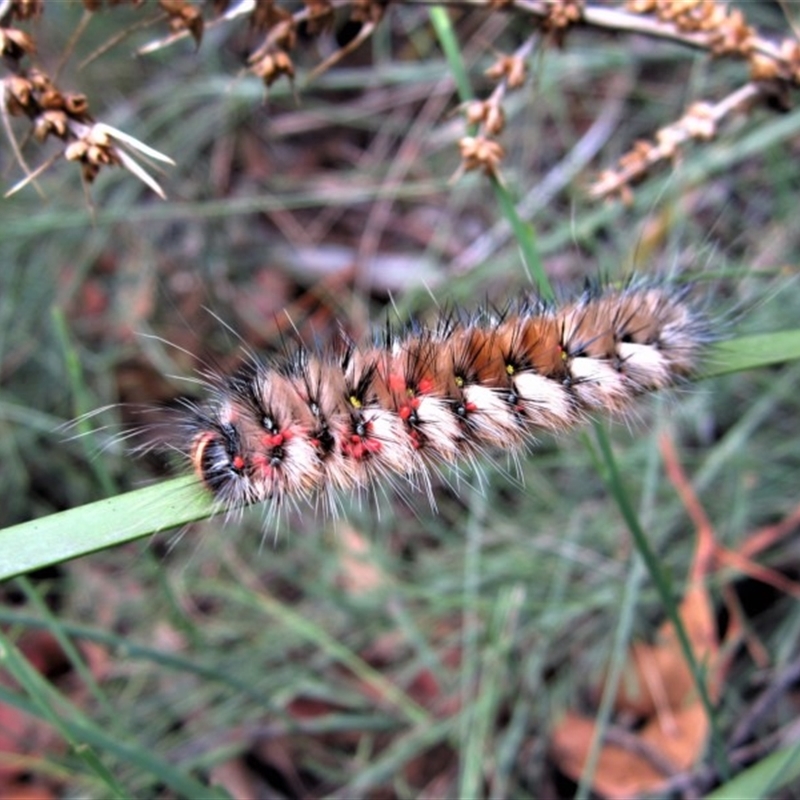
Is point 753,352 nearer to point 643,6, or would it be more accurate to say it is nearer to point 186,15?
point 643,6

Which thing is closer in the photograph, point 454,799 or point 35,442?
point 454,799

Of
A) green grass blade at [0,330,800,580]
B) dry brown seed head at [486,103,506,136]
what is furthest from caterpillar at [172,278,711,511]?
dry brown seed head at [486,103,506,136]

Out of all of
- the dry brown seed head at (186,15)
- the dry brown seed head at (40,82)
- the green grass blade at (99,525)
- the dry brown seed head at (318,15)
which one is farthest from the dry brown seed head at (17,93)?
the green grass blade at (99,525)

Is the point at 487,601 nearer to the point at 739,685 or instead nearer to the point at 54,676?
the point at 739,685

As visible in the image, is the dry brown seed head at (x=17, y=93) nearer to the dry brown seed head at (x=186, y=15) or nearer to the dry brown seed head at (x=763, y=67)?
the dry brown seed head at (x=186, y=15)

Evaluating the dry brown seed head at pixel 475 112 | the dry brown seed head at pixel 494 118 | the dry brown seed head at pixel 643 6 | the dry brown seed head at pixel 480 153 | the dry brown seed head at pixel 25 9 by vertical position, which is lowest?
the dry brown seed head at pixel 480 153

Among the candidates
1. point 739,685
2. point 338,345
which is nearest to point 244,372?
point 338,345

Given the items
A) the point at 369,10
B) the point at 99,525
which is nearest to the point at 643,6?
the point at 369,10
